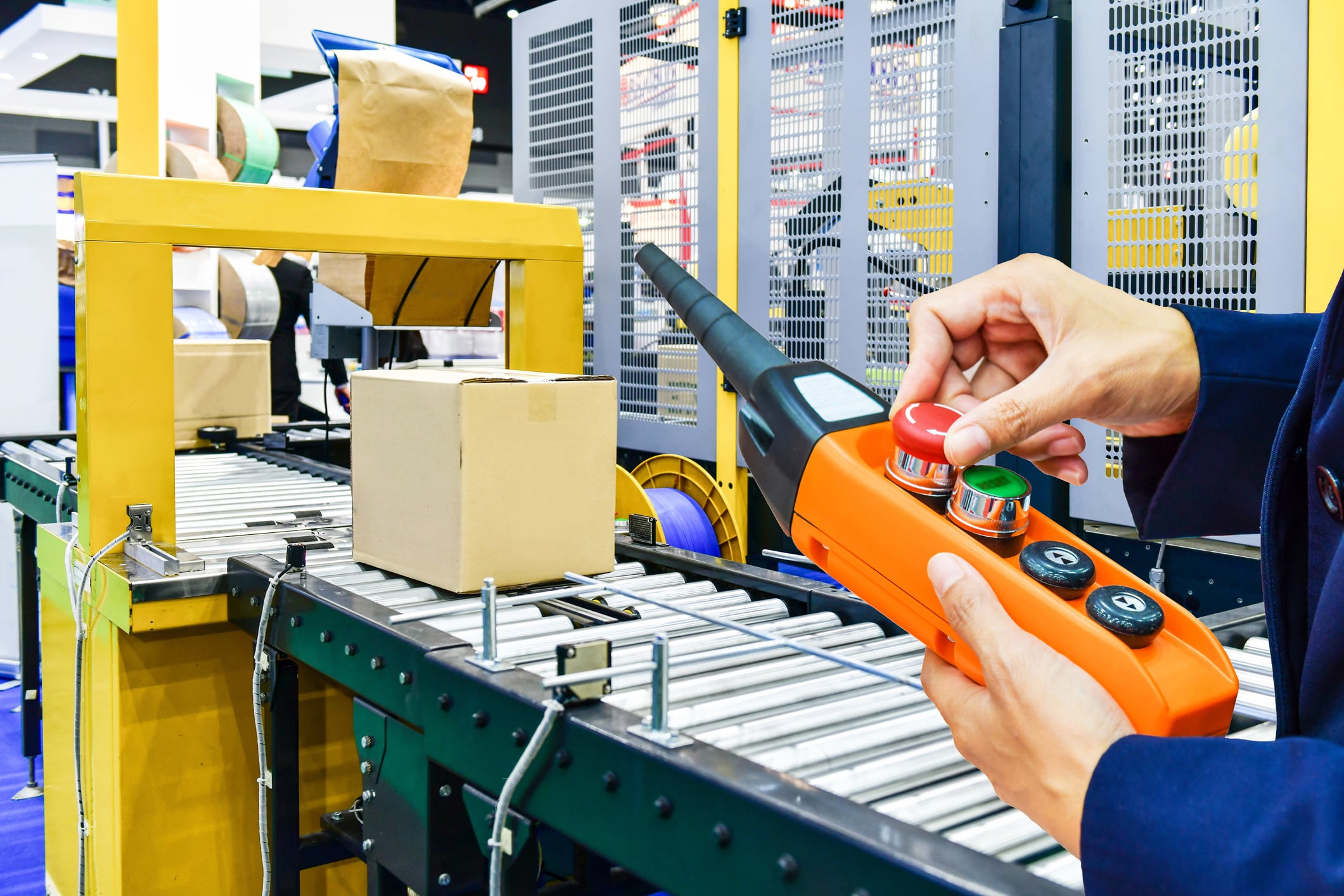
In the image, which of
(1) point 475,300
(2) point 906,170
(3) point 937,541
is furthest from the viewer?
(1) point 475,300

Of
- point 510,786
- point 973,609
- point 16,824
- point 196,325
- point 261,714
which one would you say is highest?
point 196,325

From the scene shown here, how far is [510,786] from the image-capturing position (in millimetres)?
933

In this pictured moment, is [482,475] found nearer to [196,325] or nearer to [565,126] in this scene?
[565,126]

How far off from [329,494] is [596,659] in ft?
5.03

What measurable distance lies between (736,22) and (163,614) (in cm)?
186

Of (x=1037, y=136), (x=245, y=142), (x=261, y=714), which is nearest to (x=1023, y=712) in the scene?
(x=261, y=714)

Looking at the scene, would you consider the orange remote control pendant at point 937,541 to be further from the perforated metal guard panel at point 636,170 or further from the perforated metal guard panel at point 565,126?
the perforated metal guard panel at point 565,126

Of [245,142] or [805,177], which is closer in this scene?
[805,177]

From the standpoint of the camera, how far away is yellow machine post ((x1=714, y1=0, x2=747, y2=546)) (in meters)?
2.67

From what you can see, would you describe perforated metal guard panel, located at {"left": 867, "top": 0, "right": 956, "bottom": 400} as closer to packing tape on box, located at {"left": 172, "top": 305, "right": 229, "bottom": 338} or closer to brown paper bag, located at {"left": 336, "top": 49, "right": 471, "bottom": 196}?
brown paper bag, located at {"left": 336, "top": 49, "right": 471, "bottom": 196}

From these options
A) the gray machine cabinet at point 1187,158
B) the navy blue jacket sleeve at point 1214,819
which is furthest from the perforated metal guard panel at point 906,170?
the navy blue jacket sleeve at point 1214,819

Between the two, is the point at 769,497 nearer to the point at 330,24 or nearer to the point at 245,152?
the point at 245,152

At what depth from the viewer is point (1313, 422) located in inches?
24.0

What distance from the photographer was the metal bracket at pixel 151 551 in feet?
5.29
